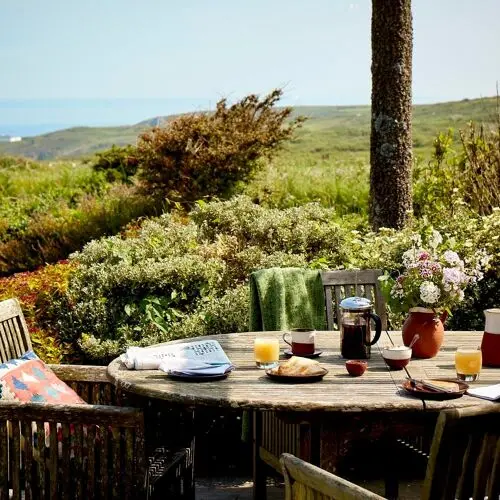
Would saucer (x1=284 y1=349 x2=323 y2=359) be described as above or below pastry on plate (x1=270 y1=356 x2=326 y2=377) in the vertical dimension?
below

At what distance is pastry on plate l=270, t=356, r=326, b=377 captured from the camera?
3.66m

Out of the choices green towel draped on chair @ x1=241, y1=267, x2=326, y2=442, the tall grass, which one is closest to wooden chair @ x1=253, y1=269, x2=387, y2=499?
green towel draped on chair @ x1=241, y1=267, x2=326, y2=442

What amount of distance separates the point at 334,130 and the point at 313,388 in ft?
163

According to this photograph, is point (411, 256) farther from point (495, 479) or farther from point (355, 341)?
point (495, 479)

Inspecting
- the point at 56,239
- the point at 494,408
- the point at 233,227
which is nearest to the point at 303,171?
the point at 56,239

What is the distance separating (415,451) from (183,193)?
7164mm

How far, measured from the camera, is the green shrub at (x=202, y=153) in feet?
37.7

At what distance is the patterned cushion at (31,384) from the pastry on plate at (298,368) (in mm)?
982

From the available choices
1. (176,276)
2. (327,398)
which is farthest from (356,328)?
(176,276)

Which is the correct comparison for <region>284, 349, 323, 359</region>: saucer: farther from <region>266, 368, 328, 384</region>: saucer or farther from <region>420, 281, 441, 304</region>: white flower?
<region>420, 281, 441, 304</region>: white flower

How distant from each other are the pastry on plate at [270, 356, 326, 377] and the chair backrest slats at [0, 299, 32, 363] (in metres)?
1.41

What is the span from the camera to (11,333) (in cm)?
448

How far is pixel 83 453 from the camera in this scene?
11.8ft

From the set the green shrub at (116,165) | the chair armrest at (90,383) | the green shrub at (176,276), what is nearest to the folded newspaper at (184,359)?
the chair armrest at (90,383)
